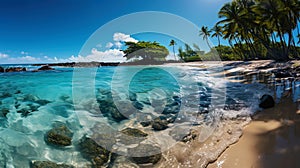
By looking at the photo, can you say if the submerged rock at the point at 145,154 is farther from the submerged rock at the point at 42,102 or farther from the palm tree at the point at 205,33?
the palm tree at the point at 205,33

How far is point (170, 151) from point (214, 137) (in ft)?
3.73

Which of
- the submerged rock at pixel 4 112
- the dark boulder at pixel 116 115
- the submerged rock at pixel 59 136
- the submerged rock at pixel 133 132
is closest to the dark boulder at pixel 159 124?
the submerged rock at pixel 133 132

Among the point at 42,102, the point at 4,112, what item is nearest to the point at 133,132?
the point at 4,112

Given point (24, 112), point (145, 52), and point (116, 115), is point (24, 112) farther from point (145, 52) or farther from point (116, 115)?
point (145, 52)

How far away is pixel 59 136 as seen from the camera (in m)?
4.34

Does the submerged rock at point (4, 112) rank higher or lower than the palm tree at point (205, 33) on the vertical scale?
lower

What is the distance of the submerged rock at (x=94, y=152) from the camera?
11.1 feet

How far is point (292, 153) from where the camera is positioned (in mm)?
2934

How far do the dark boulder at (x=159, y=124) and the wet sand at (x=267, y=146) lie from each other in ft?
6.40

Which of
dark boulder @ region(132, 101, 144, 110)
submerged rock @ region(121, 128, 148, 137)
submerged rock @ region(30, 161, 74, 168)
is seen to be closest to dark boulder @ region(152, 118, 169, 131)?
submerged rock @ region(121, 128, 148, 137)

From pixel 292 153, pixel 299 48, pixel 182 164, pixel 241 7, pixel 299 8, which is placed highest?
pixel 241 7

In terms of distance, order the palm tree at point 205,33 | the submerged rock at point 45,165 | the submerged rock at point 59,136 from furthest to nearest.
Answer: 1. the palm tree at point 205,33
2. the submerged rock at point 59,136
3. the submerged rock at point 45,165

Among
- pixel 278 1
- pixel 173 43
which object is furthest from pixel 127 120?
pixel 173 43

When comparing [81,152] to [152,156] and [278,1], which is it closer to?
[152,156]
